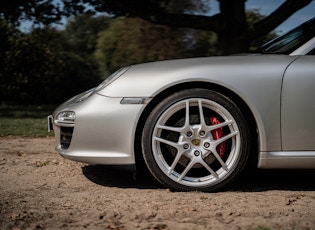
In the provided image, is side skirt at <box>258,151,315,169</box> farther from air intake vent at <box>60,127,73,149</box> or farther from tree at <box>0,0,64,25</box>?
tree at <box>0,0,64,25</box>

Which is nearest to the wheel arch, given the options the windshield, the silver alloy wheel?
the silver alloy wheel

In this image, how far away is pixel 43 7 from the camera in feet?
48.3

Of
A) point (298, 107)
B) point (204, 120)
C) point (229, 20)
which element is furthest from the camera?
point (229, 20)

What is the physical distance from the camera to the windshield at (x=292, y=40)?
145 inches

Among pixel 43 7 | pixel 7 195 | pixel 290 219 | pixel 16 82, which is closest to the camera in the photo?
pixel 290 219

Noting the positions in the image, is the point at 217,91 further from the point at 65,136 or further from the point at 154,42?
the point at 154,42

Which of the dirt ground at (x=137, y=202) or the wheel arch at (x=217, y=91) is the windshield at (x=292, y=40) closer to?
the wheel arch at (x=217, y=91)

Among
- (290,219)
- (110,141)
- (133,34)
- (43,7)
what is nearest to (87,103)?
(110,141)

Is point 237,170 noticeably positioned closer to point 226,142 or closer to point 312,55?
point 226,142

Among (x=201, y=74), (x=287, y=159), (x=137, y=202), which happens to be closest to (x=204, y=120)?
(x=201, y=74)

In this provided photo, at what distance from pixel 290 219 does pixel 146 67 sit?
5.14 feet

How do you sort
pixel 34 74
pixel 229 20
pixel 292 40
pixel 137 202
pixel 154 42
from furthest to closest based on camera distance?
1. pixel 154 42
2. pixel 34 74
3. pixel 229 20
4. pixel 292 40
5. pixel 137 202

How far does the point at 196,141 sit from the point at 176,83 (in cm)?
46

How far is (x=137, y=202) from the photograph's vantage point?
10.4 feet
